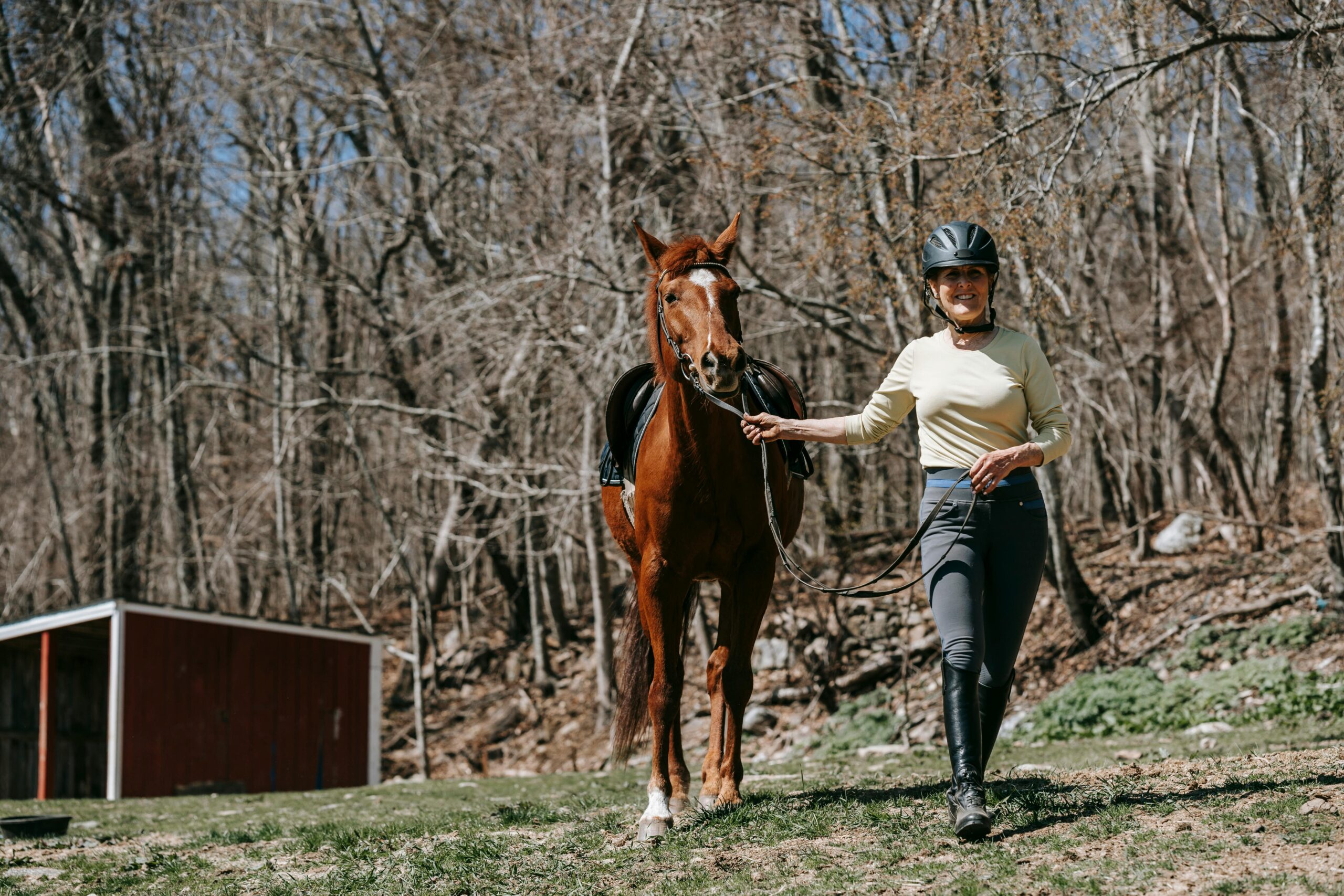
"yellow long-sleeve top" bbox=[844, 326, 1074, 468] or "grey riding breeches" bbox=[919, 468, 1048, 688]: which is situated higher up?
"yellow long-sleeve top" bbox=[844, 326, 1074, 468]

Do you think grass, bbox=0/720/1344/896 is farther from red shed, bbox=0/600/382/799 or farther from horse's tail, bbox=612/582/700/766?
red shed, bbox=0/600/382/799

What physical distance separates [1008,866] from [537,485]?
1307cm

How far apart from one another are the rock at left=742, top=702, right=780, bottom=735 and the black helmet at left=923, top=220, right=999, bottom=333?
1130cm

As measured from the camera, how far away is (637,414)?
579cm

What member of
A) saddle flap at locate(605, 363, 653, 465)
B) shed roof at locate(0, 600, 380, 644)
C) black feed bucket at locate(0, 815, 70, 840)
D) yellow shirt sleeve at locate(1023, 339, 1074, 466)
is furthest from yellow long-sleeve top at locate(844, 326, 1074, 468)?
shed roof at locate(0, 600, 380, 644)

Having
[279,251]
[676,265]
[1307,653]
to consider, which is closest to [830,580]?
[1307,653]

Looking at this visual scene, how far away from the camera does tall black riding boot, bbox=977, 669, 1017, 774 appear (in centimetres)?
424

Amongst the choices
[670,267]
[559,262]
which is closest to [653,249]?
[670,267]

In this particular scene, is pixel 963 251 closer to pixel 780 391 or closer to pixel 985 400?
pixel 985 400

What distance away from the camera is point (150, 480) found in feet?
71.4

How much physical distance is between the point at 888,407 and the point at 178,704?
11724 millimetres

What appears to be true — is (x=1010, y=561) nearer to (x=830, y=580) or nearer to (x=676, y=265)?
(x=676, y=265)

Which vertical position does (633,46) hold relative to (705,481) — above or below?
above

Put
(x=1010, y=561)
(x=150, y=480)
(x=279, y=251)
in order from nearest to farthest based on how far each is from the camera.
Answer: (x=1010, y=561) → (x=279, y=251) → (x=150, y=480)
